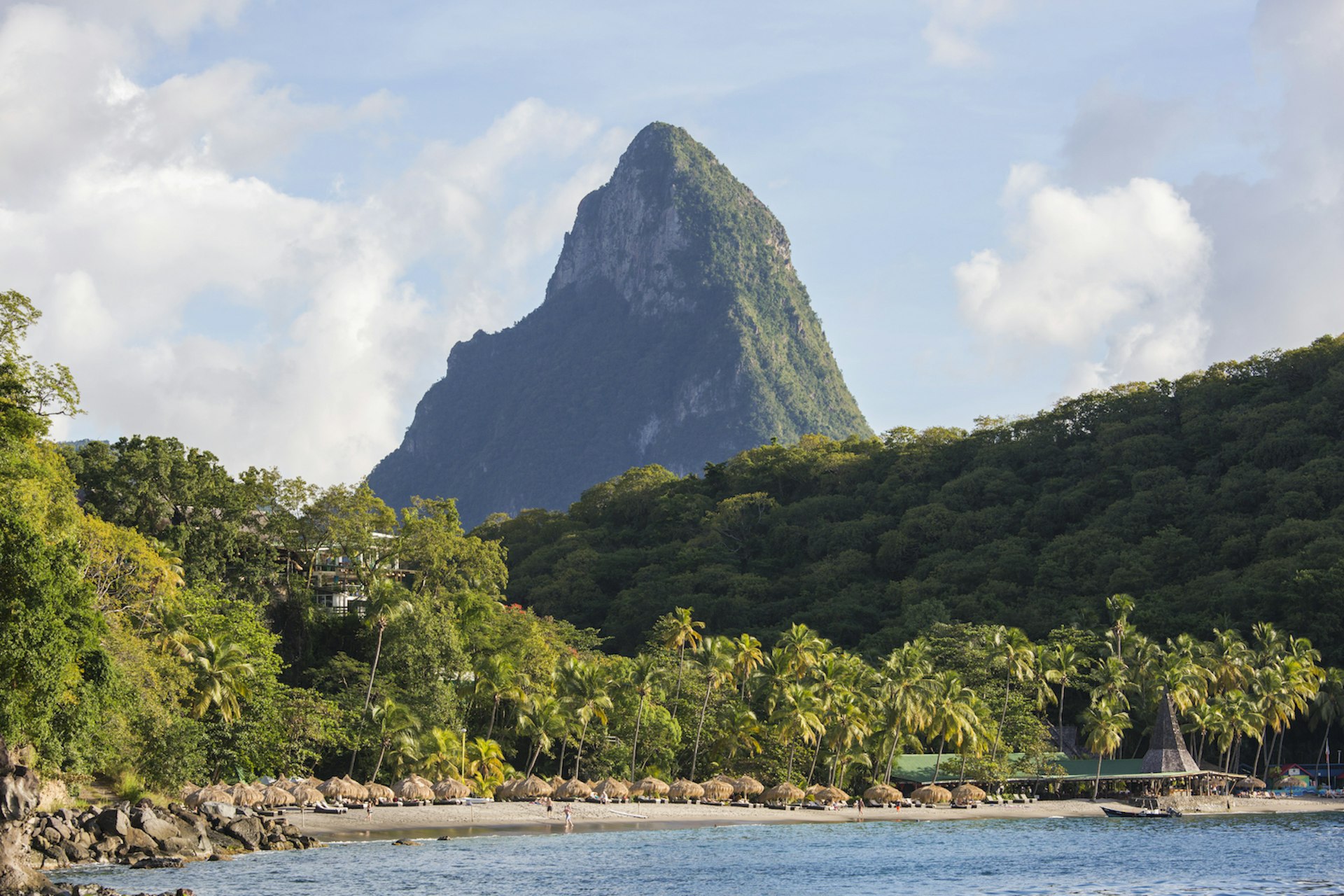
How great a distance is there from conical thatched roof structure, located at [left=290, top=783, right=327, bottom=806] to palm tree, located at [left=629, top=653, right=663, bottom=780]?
1717cm

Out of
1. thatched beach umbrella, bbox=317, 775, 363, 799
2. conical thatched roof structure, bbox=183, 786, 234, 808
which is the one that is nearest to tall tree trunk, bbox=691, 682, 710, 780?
thatched beach umbrella, bbox=317, 775, 363, 799

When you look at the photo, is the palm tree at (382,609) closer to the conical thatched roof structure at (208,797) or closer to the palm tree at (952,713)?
the conical thatched roof structure at (208,797)

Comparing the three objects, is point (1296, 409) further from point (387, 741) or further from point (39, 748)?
point (39, 748)

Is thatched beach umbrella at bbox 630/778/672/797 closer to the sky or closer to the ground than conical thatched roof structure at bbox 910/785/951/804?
closer to the ground

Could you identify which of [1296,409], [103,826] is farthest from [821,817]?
[1296,409]

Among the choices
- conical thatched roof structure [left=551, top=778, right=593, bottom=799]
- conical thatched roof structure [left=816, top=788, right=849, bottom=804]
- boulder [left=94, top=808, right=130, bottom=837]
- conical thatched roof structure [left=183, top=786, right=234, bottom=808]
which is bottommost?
boulder [left=94, top=808, right=130, bottom=837]

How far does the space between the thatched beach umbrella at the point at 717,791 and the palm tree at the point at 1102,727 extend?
2225 centimetres

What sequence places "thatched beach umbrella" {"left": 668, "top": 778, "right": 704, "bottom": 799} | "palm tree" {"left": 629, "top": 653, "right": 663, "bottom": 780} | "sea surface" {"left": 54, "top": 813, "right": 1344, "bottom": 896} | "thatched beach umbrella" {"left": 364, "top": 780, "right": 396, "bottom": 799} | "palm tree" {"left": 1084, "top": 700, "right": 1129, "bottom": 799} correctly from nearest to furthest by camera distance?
1. "sea surface" {"left": 54, "top": 813, "right": 1344, "bottom": 896}
2. "thatched beach umbrella" {"left": 364, "top": 780, "right": 396, "bottom": 799}
3. "thatched beach umbrella" {"left": 668, "top": 778, "right": 704, "bottom": 799}
4. "palm tree" {"left": 629, "top": 653, "right": 663, "bottom": 780}
5. "palm tree" {"left": 1084, "top": 700, "right": 1129, "bottom": 799}

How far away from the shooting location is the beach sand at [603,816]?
47.3m

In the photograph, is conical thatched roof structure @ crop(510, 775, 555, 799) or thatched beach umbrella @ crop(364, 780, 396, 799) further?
conical thatched roof structure @ crop(510, 775, 555, 799)

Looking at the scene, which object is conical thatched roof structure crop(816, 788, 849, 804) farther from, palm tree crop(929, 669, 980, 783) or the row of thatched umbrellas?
palm tree crop(929, 669, 980, 783)

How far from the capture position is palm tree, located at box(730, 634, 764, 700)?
67.6m

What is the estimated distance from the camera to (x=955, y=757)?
6744 cm

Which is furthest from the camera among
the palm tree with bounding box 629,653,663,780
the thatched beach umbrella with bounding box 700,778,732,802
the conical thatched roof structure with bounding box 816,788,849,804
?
the palm tree with bounding box 629,653,663,780
